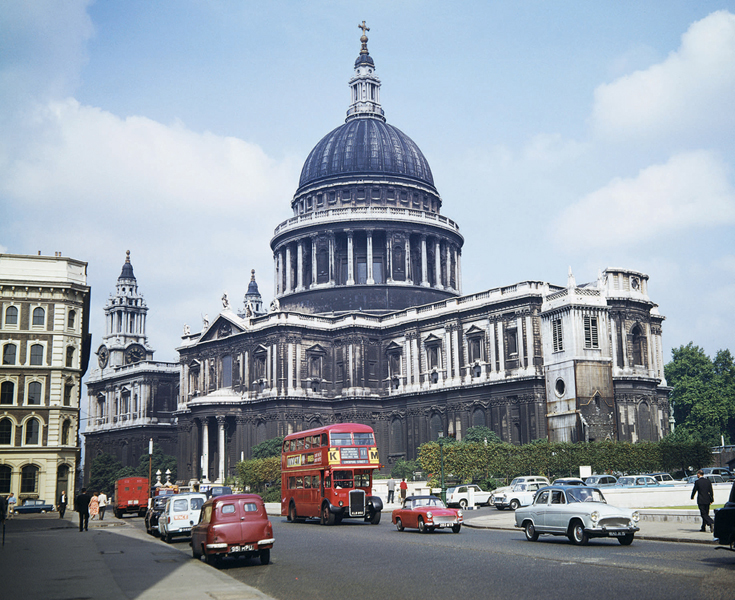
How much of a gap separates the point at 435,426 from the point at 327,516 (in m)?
43.4

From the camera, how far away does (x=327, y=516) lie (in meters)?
40.4

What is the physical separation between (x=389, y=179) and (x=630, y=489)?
6580cm

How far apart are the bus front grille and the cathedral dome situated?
66.3m

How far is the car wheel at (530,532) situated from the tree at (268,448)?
51.3m

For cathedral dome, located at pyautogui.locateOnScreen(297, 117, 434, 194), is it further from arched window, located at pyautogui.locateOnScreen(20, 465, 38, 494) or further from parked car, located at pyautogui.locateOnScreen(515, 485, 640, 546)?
parked car, located at pyautogui.locateOnScreen(515, 485, 640, 546)

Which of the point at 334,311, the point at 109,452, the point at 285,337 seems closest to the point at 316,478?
the point at 285,337

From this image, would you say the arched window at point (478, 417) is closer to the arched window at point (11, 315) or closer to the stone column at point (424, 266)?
the stone column at point (424, 266)

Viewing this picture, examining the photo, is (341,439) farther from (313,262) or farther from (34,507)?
(313,262)

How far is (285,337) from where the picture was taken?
3391 inches

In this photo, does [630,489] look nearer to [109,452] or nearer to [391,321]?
[391,321]

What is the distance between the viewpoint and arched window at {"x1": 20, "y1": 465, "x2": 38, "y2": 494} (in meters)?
61.9

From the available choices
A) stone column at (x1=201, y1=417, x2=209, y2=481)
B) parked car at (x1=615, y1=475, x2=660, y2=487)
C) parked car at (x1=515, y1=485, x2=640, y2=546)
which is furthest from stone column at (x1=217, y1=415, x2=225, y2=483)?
parked car at (x1=515, y1=485, x2=640, y2=546)

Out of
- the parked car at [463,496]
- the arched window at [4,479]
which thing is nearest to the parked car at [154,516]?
the parked car at [463,496]

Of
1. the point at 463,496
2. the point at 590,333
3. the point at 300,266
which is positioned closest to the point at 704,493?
the point at 463,496
